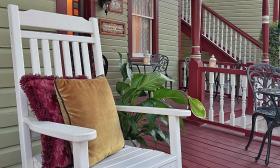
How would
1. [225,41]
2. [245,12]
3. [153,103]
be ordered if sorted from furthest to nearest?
[245,12]
[225,41]
[153,103]

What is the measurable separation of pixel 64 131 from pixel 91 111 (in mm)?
291

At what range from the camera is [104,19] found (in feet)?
15.7

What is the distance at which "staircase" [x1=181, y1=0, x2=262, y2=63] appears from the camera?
305 inches

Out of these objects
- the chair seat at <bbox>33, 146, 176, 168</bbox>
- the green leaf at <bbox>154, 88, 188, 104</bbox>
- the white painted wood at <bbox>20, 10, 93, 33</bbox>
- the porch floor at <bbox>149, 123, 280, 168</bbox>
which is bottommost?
the porch floor at <bbox>149, 123, 280, 168</bbox>

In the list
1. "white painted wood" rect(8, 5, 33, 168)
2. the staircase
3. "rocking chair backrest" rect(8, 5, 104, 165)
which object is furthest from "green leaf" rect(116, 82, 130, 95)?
the staircase

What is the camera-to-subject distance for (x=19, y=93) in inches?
61.7

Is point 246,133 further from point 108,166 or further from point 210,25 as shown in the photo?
point 210,25

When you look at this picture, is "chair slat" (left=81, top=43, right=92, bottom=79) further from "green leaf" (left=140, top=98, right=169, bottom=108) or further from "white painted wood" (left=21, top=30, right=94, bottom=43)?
"green leaf" (left=140, top=98, right=169, bottom=108)

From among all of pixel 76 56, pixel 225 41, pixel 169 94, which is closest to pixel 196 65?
pixel 169 94

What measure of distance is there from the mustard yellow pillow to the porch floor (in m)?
1.25

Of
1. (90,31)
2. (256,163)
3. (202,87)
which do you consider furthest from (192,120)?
(90,31)

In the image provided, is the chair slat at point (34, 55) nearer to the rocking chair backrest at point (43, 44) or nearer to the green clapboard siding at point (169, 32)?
the rocking chair backrest at point (43, 44)

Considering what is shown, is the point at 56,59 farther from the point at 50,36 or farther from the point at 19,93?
the point at 19,93

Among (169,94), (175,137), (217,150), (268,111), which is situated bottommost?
(217,150)
